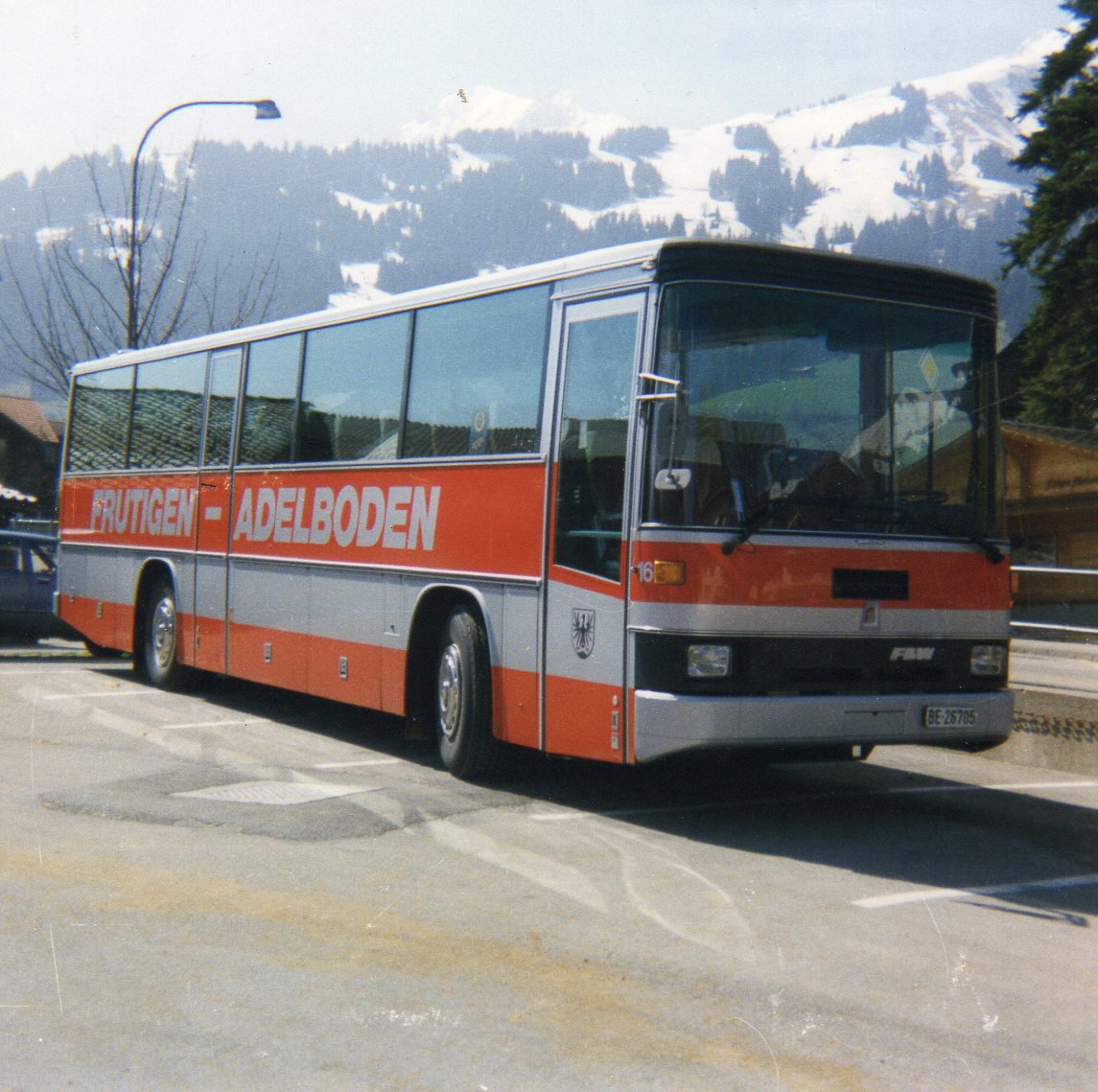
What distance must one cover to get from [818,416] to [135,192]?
19.4m

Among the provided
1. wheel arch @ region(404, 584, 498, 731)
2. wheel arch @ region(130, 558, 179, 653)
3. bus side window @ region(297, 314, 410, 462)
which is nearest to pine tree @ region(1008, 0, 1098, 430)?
wheel arch @ region(130, 558, 179, 653)

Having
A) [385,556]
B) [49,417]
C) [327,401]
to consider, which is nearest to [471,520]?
[385,556]

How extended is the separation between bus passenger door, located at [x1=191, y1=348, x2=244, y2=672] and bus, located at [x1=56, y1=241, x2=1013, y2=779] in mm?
3004

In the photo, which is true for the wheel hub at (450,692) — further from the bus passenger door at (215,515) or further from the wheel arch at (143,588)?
the wheel arch at (143,588)

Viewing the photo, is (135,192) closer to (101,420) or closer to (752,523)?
(101,420)

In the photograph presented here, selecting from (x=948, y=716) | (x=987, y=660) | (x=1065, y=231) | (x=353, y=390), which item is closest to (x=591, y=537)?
(x=948, y=716)

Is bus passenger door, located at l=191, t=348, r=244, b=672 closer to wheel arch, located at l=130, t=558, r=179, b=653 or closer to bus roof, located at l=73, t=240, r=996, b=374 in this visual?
wheel arch, located at l=130, t=558, r=179, b=653

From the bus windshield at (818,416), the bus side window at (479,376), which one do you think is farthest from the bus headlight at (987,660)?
the bus side window at (479,376)

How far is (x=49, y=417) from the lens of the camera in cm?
9850

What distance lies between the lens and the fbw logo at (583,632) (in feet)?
27.8

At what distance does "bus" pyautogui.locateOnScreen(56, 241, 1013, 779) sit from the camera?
799cm

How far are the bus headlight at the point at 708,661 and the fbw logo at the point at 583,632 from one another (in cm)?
71

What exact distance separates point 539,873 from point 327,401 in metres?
5.71

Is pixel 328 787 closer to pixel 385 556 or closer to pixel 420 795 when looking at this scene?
pixel 420 795
